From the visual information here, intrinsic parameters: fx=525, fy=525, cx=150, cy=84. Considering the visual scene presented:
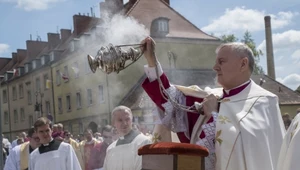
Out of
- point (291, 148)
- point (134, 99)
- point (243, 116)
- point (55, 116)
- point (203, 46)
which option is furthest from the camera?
point (55, 116)

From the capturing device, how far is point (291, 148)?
7.86 ft

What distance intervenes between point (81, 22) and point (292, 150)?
41.7 metres

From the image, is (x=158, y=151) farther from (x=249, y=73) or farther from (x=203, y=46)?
(x=203, y=46)

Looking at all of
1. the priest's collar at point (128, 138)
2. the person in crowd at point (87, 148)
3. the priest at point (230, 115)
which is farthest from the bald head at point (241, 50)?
the person in crowd at point (87, 148)

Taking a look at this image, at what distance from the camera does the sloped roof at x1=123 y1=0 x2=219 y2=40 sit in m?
36.5

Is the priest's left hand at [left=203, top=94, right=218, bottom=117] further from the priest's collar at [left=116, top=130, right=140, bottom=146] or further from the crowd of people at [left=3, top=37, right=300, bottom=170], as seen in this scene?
the priest's collar at [left=116, top=130, right=140, bottom=146]

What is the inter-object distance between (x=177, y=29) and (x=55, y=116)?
13.8m

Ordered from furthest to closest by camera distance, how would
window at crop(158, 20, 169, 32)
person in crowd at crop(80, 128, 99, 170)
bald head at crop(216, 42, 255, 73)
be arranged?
window at crop(158, 20, 169, 32) → person in crowd at crop(80, 128, 99, 170) → bald head at crop(216, 42, 255, 73)

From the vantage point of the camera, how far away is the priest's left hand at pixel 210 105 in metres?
3.43

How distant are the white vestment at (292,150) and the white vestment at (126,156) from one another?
10.3 ft

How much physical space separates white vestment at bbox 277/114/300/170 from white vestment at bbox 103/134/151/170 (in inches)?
124

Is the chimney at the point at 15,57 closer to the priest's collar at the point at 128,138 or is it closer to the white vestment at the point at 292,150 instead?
the priest's collar at the point at 128,138

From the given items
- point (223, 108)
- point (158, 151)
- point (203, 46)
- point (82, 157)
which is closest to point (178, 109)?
point (223, 108)

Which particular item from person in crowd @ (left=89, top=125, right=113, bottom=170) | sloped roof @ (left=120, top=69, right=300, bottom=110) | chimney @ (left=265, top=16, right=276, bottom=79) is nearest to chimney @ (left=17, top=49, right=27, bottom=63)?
chimney @ (left=265, top=16, right=276, bottom=79)
